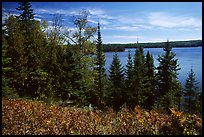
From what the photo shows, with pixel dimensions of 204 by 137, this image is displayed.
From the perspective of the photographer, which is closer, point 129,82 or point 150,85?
point 129,82

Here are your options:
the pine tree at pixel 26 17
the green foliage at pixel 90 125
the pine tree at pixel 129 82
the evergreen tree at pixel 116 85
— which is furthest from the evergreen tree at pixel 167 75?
the green foliage at pixel 90 125

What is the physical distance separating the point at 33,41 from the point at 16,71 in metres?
3.23

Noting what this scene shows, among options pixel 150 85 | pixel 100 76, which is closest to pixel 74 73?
pixel 100 76

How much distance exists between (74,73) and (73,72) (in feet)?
0.51

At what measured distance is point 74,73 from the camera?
101 ft

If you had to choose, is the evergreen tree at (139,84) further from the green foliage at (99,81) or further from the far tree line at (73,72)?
the green foliage at (99,81)

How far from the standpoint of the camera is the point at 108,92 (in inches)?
1391

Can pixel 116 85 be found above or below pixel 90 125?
below

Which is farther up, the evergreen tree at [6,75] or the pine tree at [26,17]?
the pine tree at [26,17]

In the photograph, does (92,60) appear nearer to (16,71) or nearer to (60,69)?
(60,69)

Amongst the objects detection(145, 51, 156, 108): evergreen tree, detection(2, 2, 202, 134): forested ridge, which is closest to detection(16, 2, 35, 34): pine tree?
detection(2, 2, 202, 134): forested ridge

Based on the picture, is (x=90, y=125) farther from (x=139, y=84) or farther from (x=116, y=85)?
(x=116, y=85)

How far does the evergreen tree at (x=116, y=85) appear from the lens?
115 feet

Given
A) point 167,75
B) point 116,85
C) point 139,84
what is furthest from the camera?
point 116,85
